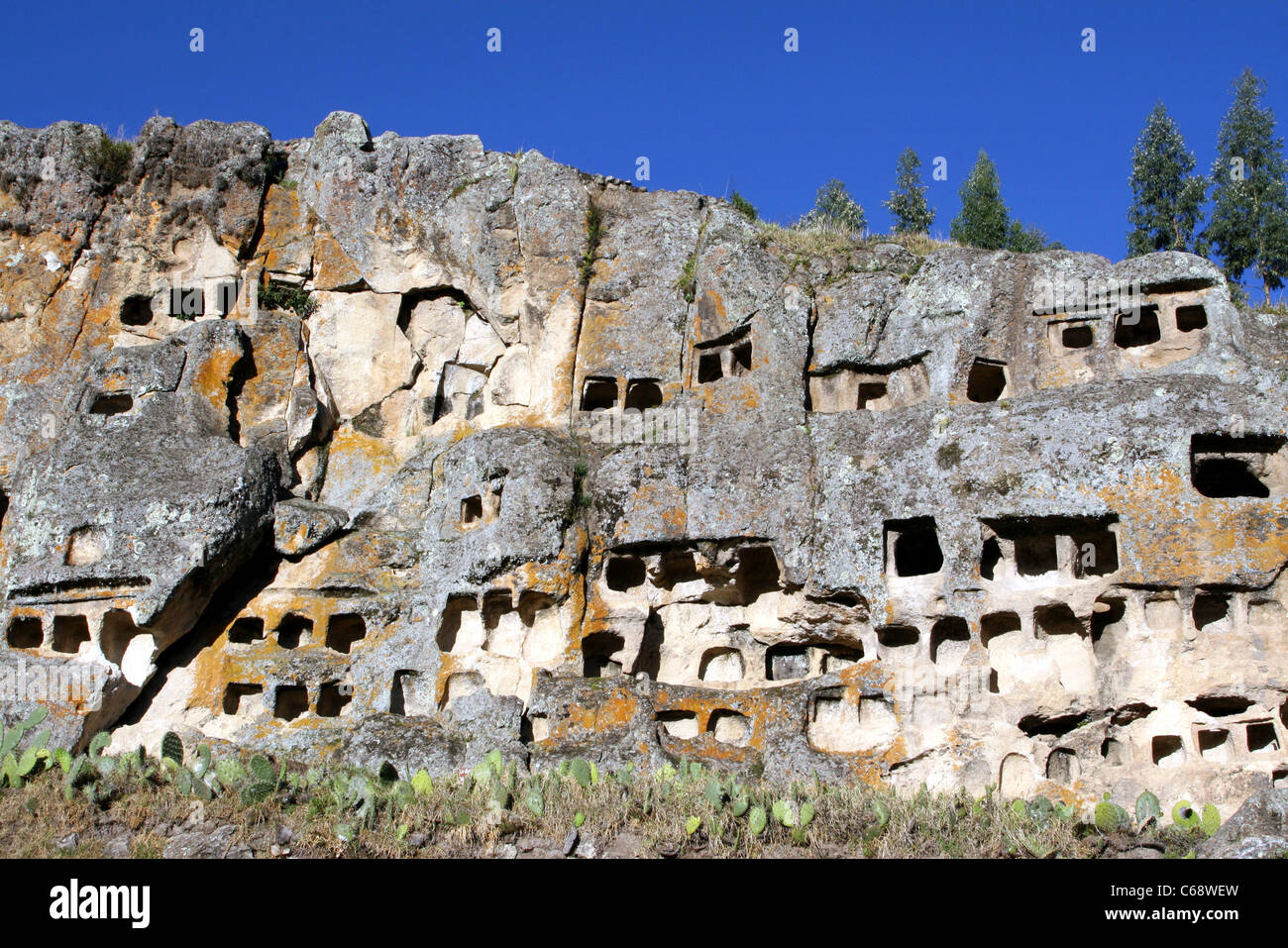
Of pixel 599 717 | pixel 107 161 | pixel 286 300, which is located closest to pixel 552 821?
pixel 599 717

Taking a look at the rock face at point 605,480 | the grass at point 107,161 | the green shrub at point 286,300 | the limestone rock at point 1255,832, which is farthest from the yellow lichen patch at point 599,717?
the grass at point 107,161

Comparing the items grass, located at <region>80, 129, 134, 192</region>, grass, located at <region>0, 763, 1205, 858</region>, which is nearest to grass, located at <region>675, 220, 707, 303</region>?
grass, located at <region>0, 763, 1205, 858</region>

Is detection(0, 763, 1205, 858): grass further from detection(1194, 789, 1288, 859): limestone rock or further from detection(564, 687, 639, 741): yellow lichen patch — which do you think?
detection(564, 687, 639, 741): yellow lichen patch

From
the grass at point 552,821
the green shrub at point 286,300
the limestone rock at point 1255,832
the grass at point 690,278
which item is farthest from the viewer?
the green shrub at point 286,300

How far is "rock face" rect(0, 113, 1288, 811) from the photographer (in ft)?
43.7

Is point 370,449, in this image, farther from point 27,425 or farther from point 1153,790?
point 1153,790

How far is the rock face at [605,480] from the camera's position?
13.3 metres

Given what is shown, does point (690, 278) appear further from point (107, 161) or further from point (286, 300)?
point (107, 161)

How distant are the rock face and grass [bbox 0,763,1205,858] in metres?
1.34

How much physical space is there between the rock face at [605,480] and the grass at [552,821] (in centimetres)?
134

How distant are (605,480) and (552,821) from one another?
4870 mm

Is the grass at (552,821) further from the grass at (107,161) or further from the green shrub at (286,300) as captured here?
the grass at (107,161)

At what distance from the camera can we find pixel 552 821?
11.2m
